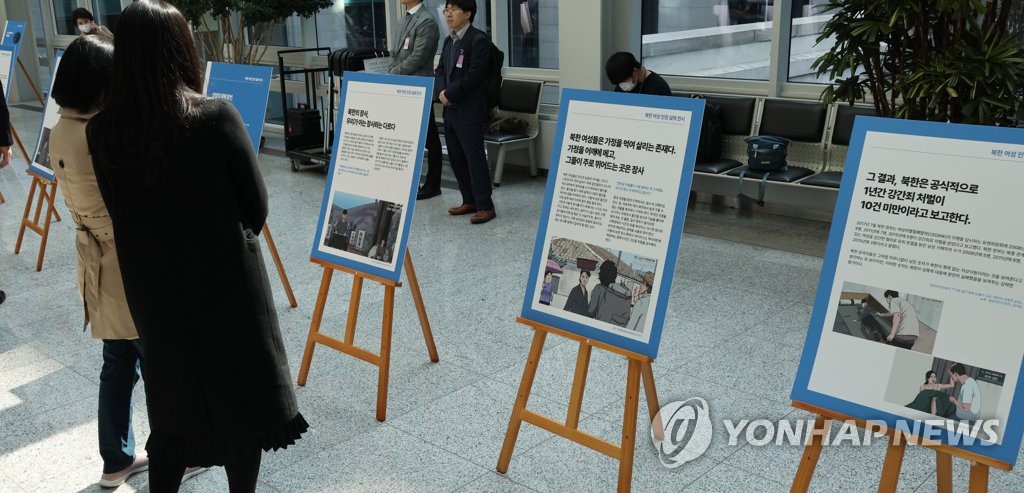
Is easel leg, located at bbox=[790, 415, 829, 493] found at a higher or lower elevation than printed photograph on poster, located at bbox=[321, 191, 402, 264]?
lower

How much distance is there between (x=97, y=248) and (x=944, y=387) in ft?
8.03

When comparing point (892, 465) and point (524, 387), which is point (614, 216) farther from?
point (892, 465)

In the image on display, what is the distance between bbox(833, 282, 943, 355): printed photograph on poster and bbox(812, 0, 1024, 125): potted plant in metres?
2.31

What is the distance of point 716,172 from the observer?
615 centimetres

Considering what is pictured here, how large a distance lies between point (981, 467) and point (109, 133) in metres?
2.24

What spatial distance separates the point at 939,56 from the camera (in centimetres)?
429

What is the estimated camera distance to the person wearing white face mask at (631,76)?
17.9 feet

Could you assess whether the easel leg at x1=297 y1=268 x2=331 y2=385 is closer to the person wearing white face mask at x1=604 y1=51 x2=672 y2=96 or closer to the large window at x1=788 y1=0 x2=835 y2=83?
the person wearing white face mask at x1=604 y1=51 x2=672 y2=96

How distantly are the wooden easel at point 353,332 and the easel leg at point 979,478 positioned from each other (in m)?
2.13

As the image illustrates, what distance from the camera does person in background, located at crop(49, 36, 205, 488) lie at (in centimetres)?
→ 262

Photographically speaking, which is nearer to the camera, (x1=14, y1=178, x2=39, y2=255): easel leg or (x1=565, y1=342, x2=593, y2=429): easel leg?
(x1=565, y1=342, x2=593, y2=429): easel leg

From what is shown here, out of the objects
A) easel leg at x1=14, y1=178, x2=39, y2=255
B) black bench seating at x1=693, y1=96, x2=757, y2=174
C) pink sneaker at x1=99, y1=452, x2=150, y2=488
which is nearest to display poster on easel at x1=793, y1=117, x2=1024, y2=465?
pink sneaker at x1=99, y1=452, x2=150, y2=488

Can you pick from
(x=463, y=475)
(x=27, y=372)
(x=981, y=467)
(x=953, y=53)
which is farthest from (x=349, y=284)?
(x=981, y=467)

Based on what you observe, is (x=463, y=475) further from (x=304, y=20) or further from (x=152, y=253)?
(x=304, y=20)
